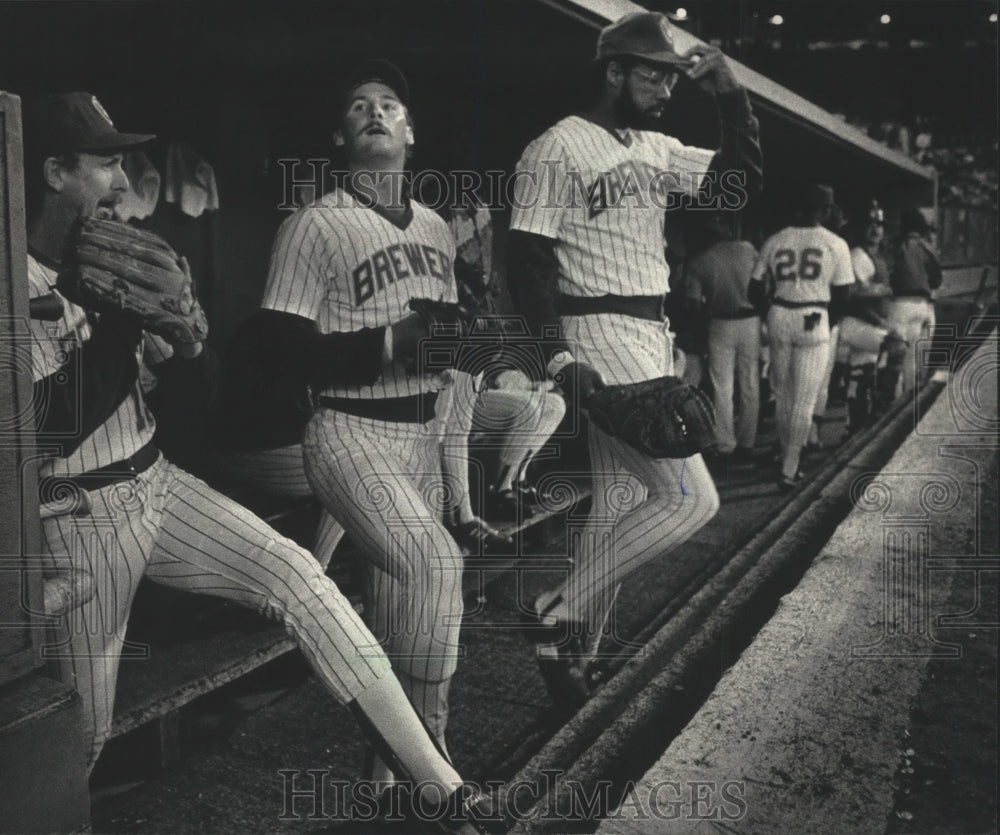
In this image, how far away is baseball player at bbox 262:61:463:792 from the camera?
2.21m

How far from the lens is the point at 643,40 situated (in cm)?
265

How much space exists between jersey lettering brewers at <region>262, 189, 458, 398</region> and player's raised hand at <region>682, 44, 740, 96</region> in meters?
1.09

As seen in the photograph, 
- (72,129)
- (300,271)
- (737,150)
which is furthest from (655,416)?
(72,129)

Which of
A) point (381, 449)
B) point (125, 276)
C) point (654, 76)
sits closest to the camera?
point (125, 276)

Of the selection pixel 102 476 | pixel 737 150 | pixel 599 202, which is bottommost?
pixel 102 476

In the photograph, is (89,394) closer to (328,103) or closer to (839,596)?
(328,103)

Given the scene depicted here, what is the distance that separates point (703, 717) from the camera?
7.72ft

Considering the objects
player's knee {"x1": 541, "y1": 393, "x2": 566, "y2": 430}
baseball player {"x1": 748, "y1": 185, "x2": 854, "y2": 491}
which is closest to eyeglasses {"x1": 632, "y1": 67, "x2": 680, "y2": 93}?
player's knee {"x1": 541, "y1": 393, "x2": 566, "y2": 430}

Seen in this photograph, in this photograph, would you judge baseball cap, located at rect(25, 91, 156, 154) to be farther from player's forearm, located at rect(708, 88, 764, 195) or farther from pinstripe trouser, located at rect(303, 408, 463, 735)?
player's forearm, located at rect(708, 88, 764, 195)

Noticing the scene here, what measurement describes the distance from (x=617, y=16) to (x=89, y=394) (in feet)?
7.24

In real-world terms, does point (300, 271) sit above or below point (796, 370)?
above

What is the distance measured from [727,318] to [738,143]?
153 inches

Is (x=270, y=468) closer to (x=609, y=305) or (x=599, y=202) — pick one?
(x=609, y=305)

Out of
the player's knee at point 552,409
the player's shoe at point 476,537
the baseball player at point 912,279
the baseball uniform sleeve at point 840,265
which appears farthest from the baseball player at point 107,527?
the baseball player at point 912,279
